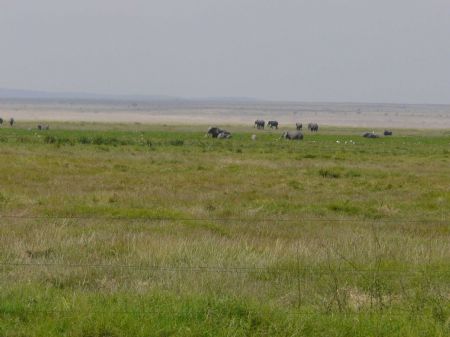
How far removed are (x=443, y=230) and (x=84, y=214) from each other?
24.4 ft

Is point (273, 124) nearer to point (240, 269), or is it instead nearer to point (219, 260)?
point (219, 260)

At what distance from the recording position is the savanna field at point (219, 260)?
6.82m

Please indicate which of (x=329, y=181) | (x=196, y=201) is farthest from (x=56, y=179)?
(x=329, y=181)

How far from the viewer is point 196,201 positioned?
18.2m

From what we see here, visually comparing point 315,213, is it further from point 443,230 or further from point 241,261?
point 241,261

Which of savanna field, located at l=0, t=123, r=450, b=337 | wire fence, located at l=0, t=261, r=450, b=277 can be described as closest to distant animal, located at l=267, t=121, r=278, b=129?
savanna field, located at l=0, t=123, r=450, b=337

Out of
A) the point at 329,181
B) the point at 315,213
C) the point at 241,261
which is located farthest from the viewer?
the point at 329,181

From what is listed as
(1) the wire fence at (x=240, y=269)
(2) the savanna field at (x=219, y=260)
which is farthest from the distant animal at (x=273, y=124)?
(1) the wire fence at (x=240, y=269)

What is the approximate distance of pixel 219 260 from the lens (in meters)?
9.59

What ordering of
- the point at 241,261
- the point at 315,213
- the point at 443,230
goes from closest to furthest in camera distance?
the point at 241,261 < the point at 443,230 < the point at 315,213

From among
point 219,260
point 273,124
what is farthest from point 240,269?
point 273,124

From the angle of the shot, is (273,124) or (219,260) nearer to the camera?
(219,260)

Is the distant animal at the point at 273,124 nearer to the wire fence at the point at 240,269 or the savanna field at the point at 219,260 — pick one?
the savanna field at the point at 219,260

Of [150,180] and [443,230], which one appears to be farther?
[150,180]
